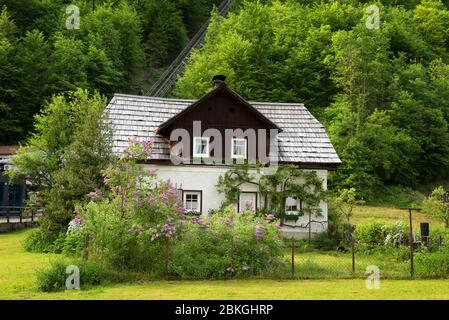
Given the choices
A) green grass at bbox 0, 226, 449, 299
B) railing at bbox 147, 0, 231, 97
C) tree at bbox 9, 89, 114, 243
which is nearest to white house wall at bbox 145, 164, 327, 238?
tree at bbox 9, 89, 114, 243

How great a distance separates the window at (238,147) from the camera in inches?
1100

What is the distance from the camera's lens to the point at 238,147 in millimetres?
28172

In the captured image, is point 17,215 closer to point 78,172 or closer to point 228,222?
point 78,172

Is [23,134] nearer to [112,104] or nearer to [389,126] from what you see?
[112,104]

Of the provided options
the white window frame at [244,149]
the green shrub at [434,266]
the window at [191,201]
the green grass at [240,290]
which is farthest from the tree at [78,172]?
the green shrub at [434,266]

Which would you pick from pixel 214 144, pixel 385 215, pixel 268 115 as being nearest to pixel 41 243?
pixel 214 144

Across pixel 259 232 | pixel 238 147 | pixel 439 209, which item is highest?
pixel 238 147

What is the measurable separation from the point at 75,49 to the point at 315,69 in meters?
24.8

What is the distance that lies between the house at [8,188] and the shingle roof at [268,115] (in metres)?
12.8

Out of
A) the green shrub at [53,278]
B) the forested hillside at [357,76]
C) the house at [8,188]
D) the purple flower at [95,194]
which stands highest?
the forested hillside at [357,76]

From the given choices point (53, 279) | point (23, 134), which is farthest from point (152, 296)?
point (23, 134)

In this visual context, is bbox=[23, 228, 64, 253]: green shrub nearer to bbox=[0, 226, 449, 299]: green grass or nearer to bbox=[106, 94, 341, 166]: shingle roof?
bbox=[106, 94, 341, 166]: shingle roof

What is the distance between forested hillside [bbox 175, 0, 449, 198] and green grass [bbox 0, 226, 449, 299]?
86.0 feet

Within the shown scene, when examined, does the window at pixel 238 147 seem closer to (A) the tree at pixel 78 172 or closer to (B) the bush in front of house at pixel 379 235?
(A) the tree at pixel 78 172
